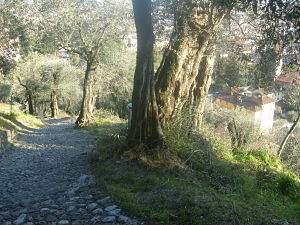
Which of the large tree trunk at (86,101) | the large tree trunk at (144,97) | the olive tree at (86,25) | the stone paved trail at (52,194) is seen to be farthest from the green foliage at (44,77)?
the large tree trunk at (144,97)

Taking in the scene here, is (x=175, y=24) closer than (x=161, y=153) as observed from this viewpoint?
No

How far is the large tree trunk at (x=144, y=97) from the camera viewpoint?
9672mm

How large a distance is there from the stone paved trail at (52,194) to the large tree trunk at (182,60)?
269 centimetres

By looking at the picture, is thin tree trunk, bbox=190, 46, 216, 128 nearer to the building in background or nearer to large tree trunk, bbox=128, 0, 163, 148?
large tree trunk, bbox=128, 0, 163, 148

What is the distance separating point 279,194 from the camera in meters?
10.0

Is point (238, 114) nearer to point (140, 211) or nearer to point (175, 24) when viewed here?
point (175, 24)

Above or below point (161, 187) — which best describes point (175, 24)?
above

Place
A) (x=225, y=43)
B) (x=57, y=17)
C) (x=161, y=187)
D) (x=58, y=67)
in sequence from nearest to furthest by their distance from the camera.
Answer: (x=161, y=187)
(x=225, y=43)
(x=57, y=17)
(x=58, y=67)

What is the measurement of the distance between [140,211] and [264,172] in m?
4.91

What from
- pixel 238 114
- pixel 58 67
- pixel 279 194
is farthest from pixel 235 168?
pixel 58 67

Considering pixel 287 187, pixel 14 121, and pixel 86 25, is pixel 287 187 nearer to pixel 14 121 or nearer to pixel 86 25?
pixel 86 25

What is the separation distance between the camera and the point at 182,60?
11953 millimetres

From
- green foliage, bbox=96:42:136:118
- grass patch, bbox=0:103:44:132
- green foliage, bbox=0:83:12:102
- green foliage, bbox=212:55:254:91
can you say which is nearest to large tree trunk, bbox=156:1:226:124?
green foliage, bbox=212:55:254:91

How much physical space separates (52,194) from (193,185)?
9.19 feet
